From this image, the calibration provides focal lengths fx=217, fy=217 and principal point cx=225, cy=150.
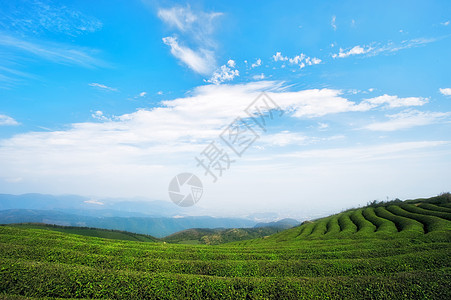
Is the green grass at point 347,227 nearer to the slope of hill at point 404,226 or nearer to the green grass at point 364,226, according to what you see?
the slope of hill at point 404,226

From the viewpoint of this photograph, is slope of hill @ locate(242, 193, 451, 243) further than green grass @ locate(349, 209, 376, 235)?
No

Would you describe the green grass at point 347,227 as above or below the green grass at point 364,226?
below

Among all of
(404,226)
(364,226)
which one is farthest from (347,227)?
(404,226)

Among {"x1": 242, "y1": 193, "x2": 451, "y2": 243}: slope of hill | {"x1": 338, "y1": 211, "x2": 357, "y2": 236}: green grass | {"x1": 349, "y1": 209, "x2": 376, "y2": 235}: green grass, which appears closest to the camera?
{"x1": 242, "y1": 193, "x2": 451, "y2": 243}: slope of hill

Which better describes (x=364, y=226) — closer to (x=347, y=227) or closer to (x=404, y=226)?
(x=347, y=227)

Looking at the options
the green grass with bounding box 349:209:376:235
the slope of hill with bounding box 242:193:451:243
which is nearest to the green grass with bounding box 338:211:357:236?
the slope of hill with bounding box 242:193:451:243

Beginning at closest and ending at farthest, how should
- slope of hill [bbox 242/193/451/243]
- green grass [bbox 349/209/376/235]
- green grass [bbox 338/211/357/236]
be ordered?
slope of hill [bbox 242/193/451/243] → green grass [bbox 349/209/376/235] → green grass [bbox 338/211/357/236]

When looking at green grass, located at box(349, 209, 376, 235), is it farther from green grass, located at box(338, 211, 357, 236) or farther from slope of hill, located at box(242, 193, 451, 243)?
green grass, located at box(338, 211, 357, 236)

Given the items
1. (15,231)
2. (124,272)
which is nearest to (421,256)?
(124,272)

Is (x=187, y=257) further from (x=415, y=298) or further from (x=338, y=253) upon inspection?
(x=415, y=298)

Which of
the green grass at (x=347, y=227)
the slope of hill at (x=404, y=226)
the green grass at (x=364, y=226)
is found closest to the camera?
the slope of hill at (x=404, y=226)

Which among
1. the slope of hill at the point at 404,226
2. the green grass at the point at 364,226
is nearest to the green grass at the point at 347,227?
the slope of hill at the point at 404,226

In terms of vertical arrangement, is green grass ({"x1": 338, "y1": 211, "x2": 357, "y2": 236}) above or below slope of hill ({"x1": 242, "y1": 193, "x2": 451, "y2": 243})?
below

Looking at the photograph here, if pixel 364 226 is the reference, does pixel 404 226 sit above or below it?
above
